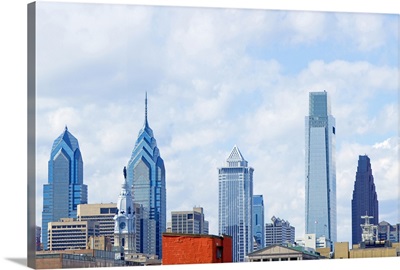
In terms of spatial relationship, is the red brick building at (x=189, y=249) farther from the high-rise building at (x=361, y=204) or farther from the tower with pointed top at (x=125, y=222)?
the tower with pointed top at (x=125, y=222)

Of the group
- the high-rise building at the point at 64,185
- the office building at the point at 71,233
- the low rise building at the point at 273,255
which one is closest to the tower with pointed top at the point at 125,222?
the office building at the point at 71,233

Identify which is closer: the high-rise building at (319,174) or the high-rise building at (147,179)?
the high-rise building at (319,174)

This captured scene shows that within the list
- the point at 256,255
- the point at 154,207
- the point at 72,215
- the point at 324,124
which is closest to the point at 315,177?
the point at 324,124

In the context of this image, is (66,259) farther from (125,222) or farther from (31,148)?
(125,222)

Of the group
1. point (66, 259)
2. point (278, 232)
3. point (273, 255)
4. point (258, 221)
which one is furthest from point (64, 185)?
point (273, 255)

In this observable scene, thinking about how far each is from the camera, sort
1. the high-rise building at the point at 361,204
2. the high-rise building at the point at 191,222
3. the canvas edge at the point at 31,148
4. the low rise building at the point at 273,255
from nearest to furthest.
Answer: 1. the canvas edge at the point at 31,148
2. the low rise building at the point at 273,255
3. the high-rise building at the point at 191,222
4. the high-rise building at the point at 361,204

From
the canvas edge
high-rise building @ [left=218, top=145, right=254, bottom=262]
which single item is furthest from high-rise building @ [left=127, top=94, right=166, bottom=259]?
the canvas edge

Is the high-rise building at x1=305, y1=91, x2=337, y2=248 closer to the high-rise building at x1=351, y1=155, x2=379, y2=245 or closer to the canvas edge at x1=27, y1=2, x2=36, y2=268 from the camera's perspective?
the high-rise building at x1=351, y1=155, x2=379, y2=245
